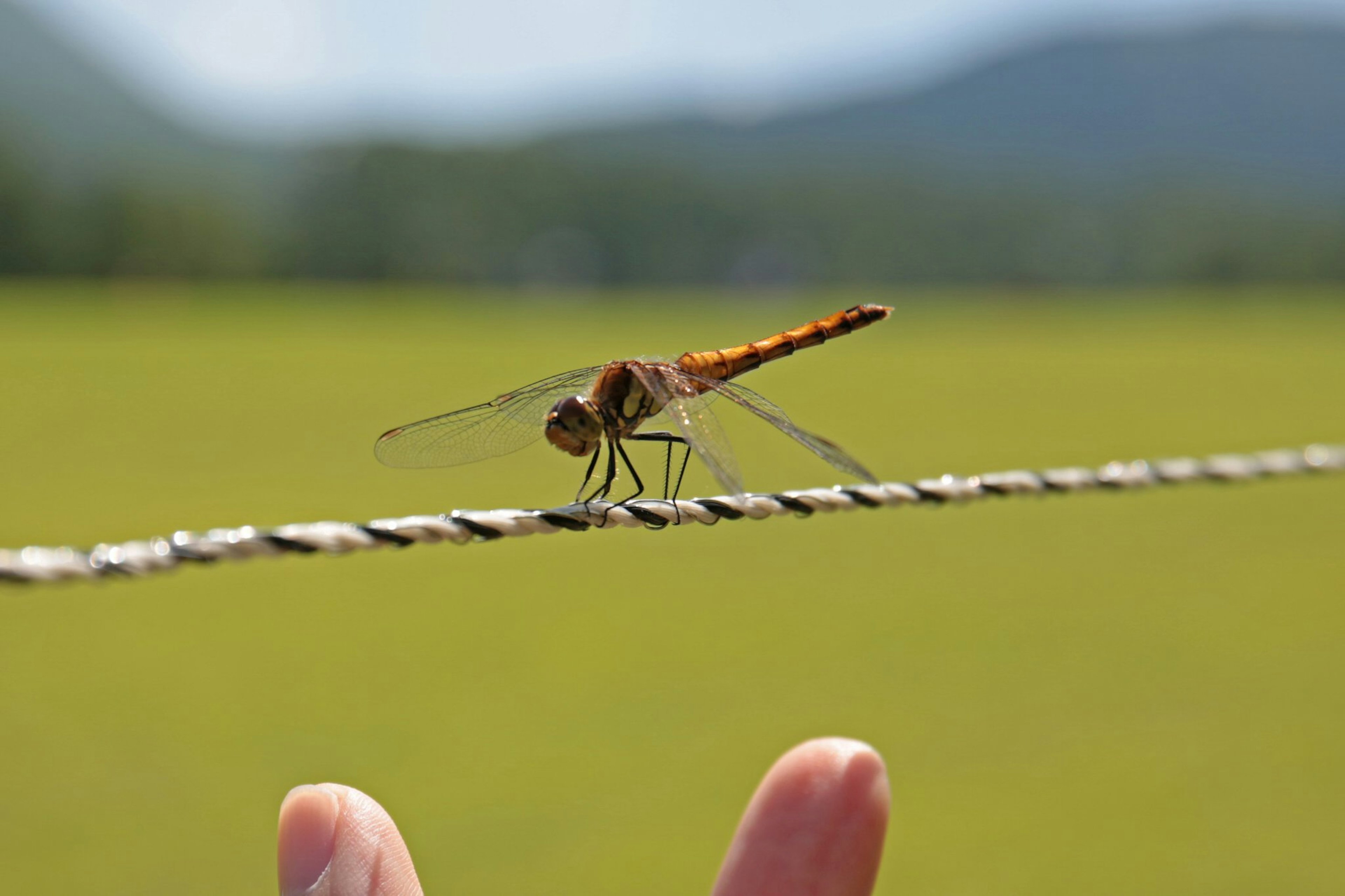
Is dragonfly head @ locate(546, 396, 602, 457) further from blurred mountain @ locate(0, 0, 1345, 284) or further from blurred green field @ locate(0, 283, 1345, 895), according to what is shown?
blurred mountain @ locate(0, 0, 1345, 284)

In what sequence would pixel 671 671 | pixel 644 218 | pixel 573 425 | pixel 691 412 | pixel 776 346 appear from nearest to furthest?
pixel 573 425 < pixel 691 412 < pixel 776 346 < pixel 671 671 < pixel 644 218

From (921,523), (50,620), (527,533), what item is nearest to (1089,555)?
(921,523)

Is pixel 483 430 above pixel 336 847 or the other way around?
above

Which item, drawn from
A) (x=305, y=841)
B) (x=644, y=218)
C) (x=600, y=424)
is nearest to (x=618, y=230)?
(x=644, y=218)

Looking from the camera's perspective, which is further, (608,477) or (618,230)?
(618,230)

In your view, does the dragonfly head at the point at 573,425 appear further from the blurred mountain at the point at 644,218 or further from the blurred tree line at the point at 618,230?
the blurred mountain at the point at 644,218

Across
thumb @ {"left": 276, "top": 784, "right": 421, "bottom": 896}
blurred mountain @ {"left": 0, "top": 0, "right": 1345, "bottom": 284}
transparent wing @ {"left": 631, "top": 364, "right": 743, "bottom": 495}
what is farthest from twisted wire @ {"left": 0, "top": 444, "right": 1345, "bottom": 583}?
blurred mountain @ {"left": 0, "top": 0, "right": 1345, "bottom": 284}

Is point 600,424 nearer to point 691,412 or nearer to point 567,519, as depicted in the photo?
point 691,412
